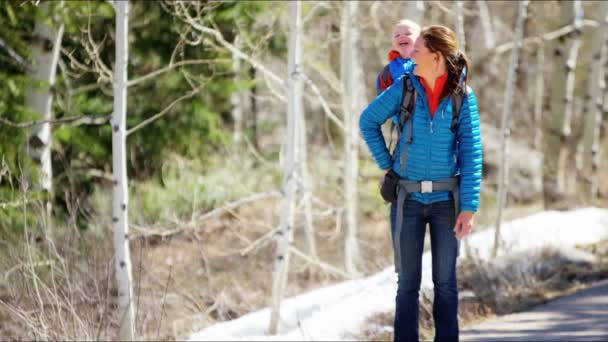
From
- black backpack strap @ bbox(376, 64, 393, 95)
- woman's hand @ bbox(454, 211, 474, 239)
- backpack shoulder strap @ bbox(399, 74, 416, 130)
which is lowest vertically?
woman's hand @ bbox(454, 211, 474, 239)

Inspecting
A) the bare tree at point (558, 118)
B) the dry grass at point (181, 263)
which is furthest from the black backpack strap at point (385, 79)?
the bare tree at point (558, 118)

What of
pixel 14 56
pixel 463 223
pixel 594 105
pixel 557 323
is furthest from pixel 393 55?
pixel 594 105

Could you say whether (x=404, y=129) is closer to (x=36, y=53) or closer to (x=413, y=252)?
(x=413, y=252)

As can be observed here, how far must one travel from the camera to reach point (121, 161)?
644 cm

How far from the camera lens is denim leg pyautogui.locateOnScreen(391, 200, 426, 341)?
13.9 feet

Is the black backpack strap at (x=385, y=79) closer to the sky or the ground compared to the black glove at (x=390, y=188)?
closer to the sky

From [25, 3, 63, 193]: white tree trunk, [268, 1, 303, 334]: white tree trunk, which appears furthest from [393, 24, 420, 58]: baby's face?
[25, 3, 63, 193]: white tree trunk

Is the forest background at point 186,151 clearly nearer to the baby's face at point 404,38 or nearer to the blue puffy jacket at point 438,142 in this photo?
the blue puffy jacket at point 438,142

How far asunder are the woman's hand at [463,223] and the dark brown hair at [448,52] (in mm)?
619

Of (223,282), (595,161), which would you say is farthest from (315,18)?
(595,161)

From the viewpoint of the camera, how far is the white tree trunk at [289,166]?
6.63m

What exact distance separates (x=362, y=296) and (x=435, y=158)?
2636 millimetres

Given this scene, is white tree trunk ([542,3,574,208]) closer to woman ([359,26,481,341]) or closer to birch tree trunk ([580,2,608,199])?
birch tree trunk ([580,2,608,199])

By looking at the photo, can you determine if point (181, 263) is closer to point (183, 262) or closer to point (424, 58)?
point (183, 262)
